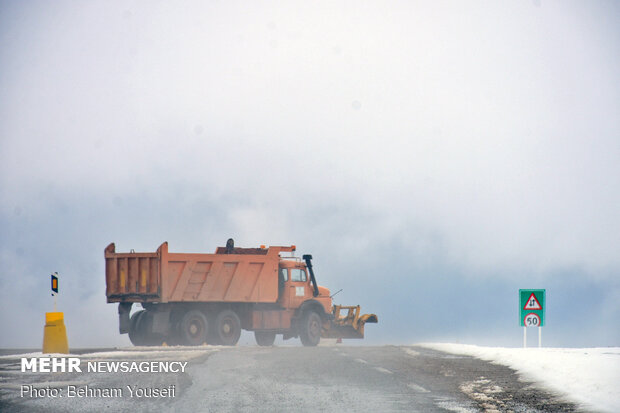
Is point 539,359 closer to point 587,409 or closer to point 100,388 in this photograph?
point 587,409

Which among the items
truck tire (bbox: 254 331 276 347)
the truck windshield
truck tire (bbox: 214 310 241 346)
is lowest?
truck tire (bbox: 254 331 276 347)

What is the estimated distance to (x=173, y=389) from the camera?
408 inches

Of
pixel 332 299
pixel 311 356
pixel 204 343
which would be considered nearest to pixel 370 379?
pixel 311 356

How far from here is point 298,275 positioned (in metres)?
28.0

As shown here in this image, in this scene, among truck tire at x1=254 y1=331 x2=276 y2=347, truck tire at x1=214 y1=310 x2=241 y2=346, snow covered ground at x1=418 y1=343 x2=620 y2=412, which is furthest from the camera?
truck tire at x1=254 y1=331 x2=276 y2=347

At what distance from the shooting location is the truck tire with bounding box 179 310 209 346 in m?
25.0

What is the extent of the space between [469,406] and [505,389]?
2.15 meters

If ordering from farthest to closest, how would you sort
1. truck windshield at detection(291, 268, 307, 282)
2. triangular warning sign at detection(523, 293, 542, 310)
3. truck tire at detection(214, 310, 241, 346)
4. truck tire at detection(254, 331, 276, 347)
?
truck tire at detection(254, 331, 276, 347) < truck windshield at detection(291, 268, 307, 282) < truck tire at detection(214, 310, 241, 346) < triangular warning sign at detection(523, 293, 542, 310)

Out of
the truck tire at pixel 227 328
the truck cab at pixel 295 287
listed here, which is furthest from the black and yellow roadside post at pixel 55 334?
the truck cab at pixel 295 287

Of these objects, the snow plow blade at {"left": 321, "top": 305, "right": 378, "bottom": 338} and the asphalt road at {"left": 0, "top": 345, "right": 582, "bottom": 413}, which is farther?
the snow plow blade at {"left": 321, "top": 305, "right": 378, "bottom": 338}

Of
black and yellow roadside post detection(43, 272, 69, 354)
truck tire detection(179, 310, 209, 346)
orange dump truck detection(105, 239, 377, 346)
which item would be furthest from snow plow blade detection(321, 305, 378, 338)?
black and yellow roadside post detection(43, 272, 69, 354)

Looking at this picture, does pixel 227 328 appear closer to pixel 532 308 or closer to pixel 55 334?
pixel 55 334

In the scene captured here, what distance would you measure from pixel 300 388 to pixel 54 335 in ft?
36.2

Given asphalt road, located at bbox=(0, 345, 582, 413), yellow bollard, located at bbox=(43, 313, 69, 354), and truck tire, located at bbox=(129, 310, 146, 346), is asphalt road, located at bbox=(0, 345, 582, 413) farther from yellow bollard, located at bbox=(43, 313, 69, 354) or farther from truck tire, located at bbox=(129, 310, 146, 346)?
truck tire, located at bbox=(129, 310, 146, 346)
